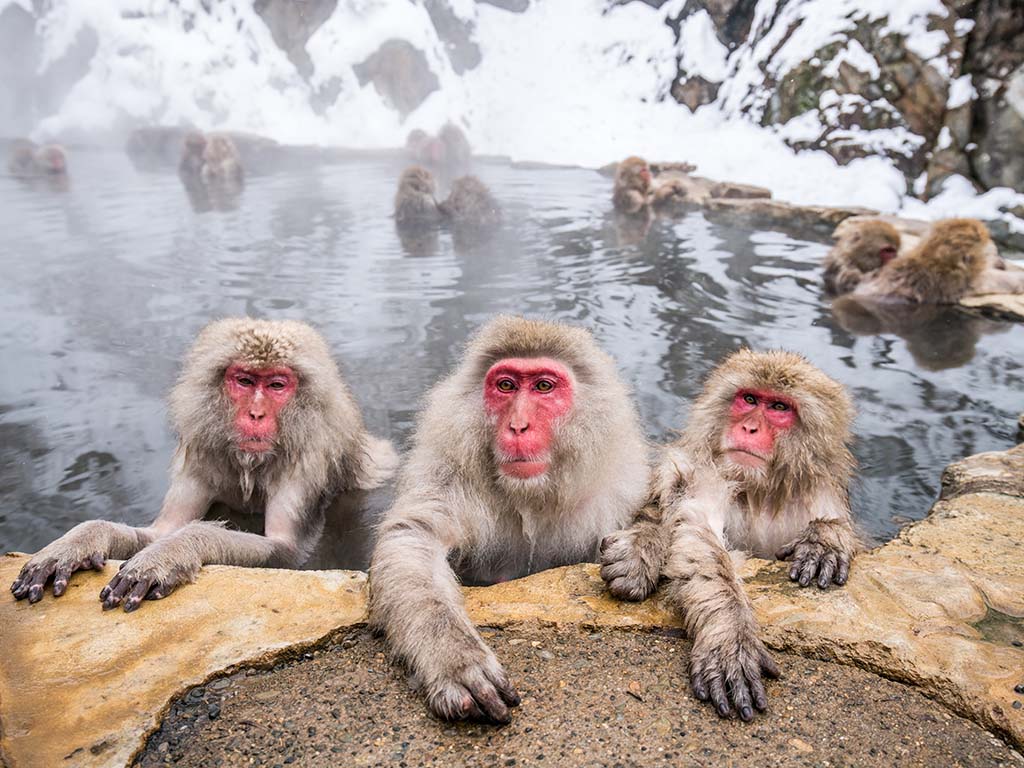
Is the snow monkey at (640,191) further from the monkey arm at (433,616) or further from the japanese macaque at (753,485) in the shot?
the monkey arm at (433,616)

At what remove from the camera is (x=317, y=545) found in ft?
11.8

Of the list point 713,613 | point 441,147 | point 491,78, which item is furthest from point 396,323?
point 441,147

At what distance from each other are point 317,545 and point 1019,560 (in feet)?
9.33

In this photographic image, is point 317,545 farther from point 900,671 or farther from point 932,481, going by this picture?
point 932,481

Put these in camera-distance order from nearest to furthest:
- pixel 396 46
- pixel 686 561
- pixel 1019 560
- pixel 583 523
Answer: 1. pixel 686 561
2. pixel 1019 560
3. pixel 583 523
4. pixel 396 46

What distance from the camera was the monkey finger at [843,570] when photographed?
2467mm

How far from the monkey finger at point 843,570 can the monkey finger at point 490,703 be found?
4.04 feet

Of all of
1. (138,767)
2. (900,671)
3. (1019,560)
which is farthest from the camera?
(1019,560)

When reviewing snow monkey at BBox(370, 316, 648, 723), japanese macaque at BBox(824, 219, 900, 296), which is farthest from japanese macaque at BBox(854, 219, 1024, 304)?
snow monkey at BBox(370, 316, 648, 723)

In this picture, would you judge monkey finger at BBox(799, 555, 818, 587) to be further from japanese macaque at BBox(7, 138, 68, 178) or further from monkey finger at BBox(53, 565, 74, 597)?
japanese macaque at BBox(7, 138, 68, 178)

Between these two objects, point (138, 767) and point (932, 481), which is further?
point (932, 481)

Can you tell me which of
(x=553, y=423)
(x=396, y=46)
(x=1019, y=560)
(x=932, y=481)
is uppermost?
(x=396, y=46)

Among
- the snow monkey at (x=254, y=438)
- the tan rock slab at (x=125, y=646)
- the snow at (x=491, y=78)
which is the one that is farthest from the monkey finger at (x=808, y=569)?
the snow at (x=491, y=78)

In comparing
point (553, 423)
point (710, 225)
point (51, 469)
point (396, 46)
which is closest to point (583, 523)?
point (553, 423)
